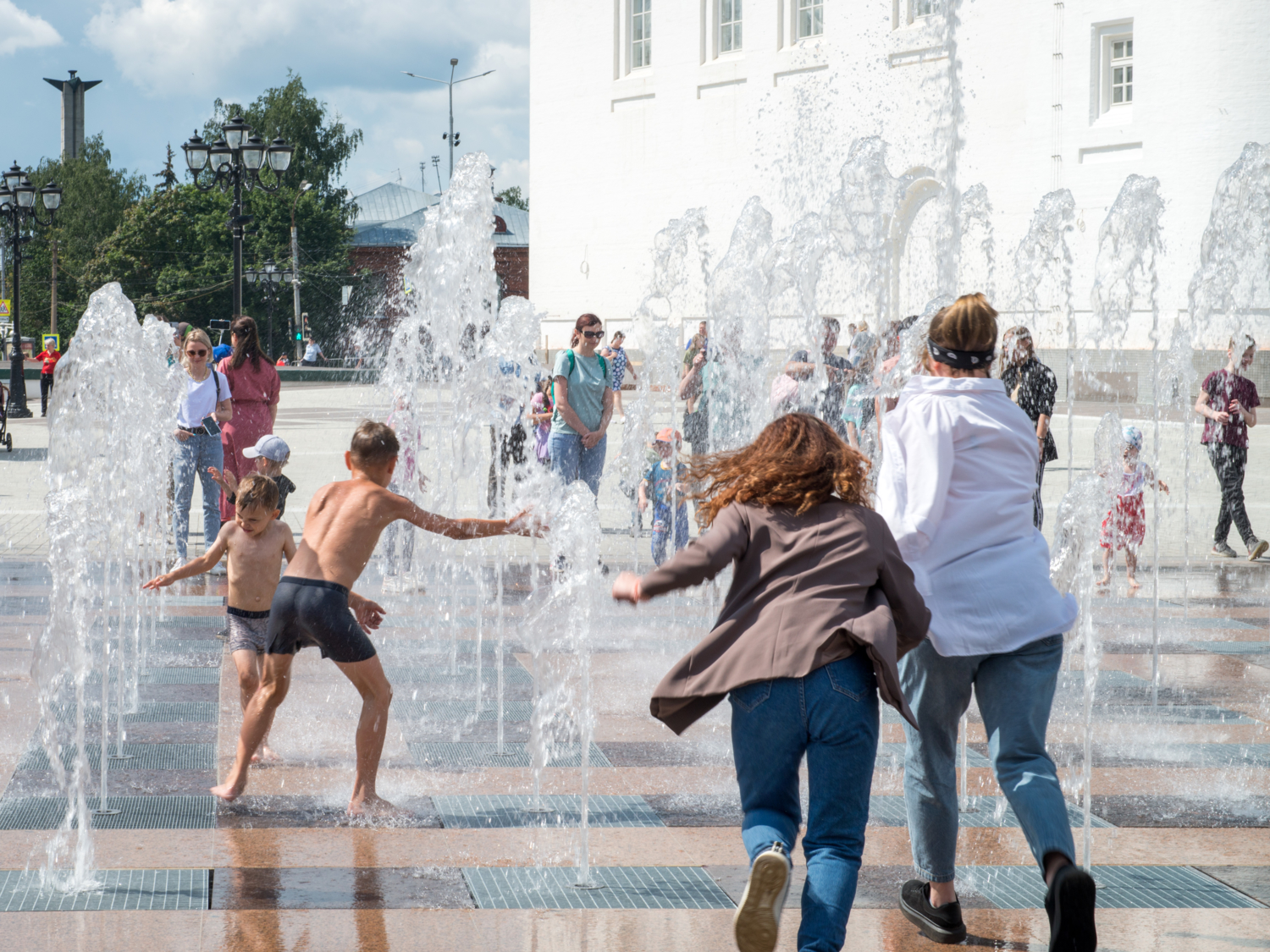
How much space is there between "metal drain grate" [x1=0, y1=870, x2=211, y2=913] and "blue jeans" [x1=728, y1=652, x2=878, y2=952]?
1592 mm

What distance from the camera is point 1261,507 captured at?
13969 mm

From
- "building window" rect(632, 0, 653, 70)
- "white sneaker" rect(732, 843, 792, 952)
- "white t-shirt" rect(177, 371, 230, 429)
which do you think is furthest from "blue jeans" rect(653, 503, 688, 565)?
"building window" rect(632, 0, 653, 70)

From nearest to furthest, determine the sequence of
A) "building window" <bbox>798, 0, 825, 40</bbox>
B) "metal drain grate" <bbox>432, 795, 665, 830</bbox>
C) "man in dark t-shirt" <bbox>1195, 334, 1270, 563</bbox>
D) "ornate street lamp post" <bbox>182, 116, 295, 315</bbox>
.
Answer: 1. "metal drain grate" <bbox>432, 795, 665, 830</bbox>
2. "man in dark t-shirt" <bbox>1195, 334, 1270, 563</bbox>
3. "ornate street lamp post" <bbox>182, 116, 295, 315</bbox>
4. "building window" <bbox>798, 0, 825, 40</bbox>

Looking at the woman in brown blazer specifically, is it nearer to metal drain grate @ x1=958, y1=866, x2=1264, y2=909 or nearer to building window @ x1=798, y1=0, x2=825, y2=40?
metal drain grate @ x1=958, y1=866, x2=1264, y2=909

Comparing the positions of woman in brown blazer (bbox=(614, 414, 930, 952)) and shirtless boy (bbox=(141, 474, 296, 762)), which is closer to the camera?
woman in brown blazer (bbox=(614, 414, 930, 952))

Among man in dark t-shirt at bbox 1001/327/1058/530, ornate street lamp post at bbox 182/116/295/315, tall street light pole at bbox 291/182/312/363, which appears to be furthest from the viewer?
tall street light pole at bbox 291/182/312/363

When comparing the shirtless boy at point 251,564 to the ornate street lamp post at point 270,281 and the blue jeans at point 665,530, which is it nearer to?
the blue jeans at point 665,530

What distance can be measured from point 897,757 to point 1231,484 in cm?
667

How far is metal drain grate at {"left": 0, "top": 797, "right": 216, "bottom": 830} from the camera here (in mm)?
4652

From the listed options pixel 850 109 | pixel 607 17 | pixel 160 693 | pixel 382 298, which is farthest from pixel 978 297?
pixel 382 298

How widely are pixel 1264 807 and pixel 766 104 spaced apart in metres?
32.4

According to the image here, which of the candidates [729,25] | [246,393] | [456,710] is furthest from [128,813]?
[729,25]

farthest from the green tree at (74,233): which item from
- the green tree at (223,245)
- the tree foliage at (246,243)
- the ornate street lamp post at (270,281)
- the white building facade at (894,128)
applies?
the white building facade at (894,128)

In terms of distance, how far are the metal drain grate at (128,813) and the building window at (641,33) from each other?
36549 millimetres
